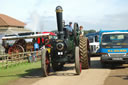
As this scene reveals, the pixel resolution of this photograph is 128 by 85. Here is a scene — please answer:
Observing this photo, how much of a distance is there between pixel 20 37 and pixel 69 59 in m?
12.6

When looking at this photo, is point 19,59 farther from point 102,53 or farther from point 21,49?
point 102,53

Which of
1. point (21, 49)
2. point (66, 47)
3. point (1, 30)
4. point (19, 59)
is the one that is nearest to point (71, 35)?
point (66, 47)

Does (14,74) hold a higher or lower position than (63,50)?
lower

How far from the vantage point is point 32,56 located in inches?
733

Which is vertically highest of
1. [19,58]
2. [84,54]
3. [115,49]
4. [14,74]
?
[115,49]

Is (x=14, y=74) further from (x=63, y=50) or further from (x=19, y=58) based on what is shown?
(x=19, y=58)

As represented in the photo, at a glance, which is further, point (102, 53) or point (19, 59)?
point (19, 59)

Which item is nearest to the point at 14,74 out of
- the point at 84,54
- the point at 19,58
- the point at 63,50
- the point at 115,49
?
the point at 63,50

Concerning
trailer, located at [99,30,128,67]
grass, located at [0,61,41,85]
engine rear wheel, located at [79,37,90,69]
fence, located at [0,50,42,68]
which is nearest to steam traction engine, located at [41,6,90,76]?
engine rear wheel, located at [79,37,90,69]

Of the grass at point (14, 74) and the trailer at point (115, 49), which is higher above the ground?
the trailer at point (115, 49)

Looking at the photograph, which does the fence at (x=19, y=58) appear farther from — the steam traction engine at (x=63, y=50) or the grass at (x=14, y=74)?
the steam traction engine at (x=63, y=50)

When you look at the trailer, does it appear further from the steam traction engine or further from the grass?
the grass

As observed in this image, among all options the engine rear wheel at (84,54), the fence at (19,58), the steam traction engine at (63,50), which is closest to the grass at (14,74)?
the steam traction engine at (63,50)

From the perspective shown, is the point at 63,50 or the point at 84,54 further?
the point at 84,54
